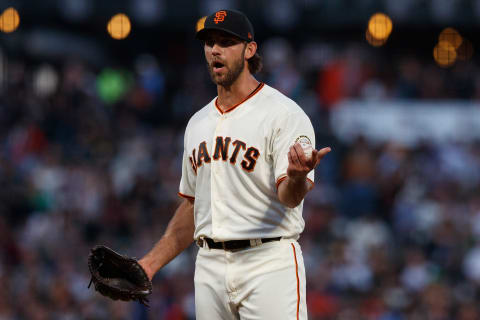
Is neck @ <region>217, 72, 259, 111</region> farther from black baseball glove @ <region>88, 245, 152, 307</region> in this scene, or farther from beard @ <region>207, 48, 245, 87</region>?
black baseball glove @ <region>88, 245, 152, 307</region>

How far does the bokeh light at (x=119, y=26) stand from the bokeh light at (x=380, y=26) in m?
3.71

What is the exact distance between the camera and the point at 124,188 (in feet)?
34.6

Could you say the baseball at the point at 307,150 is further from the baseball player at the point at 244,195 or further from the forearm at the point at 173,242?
the forearm at the point at 173,242

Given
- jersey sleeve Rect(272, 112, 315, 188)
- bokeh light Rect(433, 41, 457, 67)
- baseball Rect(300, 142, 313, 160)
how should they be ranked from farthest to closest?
bokeh light Rect(433, 41, 457, 67)
jersey sleeve Rect(272, 112, 315, 188)
baseball Rect(300, 142, 313, 160)

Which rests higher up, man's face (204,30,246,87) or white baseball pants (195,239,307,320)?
man's face (204,30,246,87)

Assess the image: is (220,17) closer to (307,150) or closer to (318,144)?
(307,150)

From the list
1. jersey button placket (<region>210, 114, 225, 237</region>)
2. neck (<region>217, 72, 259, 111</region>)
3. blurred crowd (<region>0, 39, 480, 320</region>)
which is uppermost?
neck (<region>217, 72, 259, 111</region>)

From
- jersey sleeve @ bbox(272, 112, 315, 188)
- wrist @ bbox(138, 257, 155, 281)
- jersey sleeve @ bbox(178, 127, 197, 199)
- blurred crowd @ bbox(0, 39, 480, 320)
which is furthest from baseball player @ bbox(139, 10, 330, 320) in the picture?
blurred crowd @ bbox(0, 39, 480, 320)

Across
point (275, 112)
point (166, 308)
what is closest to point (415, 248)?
point (166, 308)

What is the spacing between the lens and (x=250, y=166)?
3795 mm

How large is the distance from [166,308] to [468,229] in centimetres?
326

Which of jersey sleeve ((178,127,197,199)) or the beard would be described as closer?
the beard

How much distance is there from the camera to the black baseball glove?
13.0 feet

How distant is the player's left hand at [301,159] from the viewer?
3408mm
